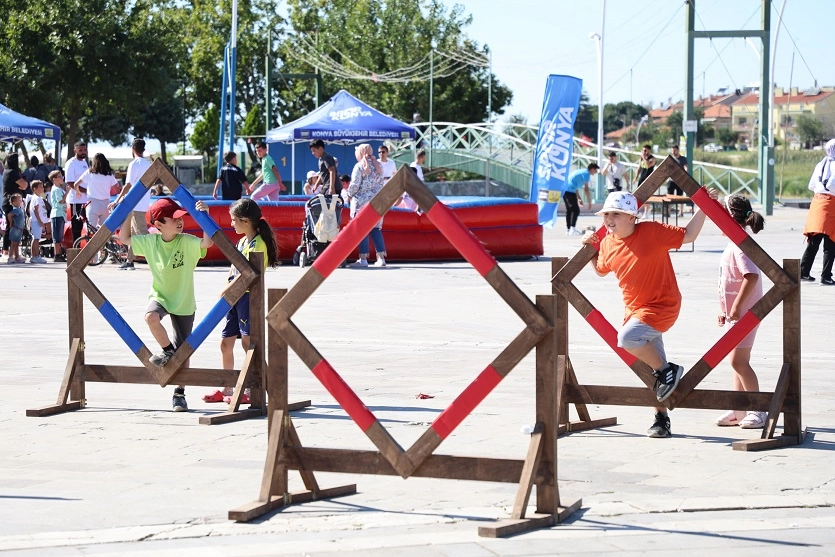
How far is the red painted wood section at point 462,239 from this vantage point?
17.2ft

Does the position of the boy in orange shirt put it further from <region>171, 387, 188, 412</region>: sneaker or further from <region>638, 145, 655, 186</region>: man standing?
<region>638, 145, 655, 186</region>: man standing

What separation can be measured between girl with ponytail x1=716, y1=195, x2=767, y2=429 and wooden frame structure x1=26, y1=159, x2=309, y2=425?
2787 millimetres

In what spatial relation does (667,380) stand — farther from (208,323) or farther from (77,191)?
(77,191)

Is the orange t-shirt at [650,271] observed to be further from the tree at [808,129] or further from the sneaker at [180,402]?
the tree at [808,129]

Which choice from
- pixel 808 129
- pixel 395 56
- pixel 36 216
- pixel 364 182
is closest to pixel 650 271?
pixel 364 182

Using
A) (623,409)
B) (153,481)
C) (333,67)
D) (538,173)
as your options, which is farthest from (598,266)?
(333,67)

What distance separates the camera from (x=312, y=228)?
746 inches

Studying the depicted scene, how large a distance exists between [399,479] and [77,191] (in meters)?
14.8

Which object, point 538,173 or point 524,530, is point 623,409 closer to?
point 524,530

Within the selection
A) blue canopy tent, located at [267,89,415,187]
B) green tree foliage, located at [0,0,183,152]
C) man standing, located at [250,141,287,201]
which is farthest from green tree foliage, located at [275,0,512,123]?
man standing, located at [250,141,287,201]

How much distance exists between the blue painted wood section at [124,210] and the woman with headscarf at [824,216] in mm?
9826

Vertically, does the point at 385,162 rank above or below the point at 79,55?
below

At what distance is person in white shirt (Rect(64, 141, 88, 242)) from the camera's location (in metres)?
19.9

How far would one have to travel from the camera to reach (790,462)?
658 cm
